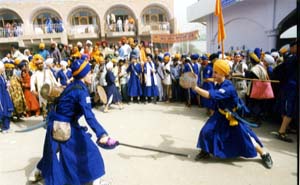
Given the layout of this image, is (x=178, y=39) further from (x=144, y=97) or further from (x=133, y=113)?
(x=133, y=113)

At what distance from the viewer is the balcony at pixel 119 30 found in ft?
76.8

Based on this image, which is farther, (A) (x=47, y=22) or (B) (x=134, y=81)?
(A) (x=47, y=22)

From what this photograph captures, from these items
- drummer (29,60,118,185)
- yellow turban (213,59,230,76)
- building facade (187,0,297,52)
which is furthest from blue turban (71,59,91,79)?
building facade (187,0,297,52)

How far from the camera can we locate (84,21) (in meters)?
24.7

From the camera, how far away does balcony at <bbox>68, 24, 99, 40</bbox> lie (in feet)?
76.1

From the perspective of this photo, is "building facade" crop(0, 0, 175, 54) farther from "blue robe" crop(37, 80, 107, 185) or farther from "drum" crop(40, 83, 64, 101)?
"blue robe" crop(37, 80, 107, 185)

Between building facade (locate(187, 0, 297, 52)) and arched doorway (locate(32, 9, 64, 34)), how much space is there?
1478 cm

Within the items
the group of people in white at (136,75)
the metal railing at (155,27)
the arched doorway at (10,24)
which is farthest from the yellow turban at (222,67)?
the arched doorway at (10,24)

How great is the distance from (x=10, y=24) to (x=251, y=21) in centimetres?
2291

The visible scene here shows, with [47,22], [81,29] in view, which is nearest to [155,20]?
[81,29]

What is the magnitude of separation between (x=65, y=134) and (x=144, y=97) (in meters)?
5.99

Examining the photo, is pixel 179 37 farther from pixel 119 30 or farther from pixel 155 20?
pixel 155 20

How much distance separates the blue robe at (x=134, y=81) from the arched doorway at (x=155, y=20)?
1662cm

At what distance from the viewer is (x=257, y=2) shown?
9758mm
